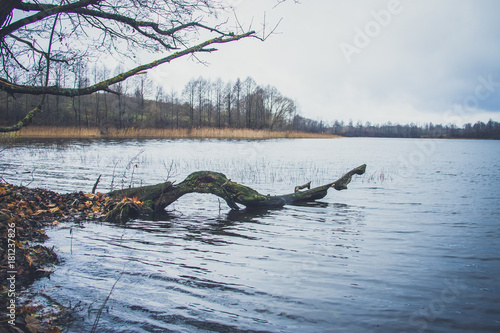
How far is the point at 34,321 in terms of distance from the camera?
119 inches

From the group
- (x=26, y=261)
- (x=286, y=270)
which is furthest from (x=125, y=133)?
(x=286, y=270)

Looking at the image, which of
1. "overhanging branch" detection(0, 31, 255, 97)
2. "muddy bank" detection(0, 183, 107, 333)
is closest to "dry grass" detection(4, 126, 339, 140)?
"muddy bank" detection(0, 183, 107, 333)

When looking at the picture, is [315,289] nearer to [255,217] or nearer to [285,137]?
[255,217]

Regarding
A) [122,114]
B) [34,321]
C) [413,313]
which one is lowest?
[413,313]

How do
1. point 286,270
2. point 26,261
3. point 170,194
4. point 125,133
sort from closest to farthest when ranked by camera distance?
point 26,261
point 286,270
point 170,194
point 125,133

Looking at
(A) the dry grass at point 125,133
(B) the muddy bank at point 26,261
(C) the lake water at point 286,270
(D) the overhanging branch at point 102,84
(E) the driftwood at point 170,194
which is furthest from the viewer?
(A) the dry grass at point 125,133

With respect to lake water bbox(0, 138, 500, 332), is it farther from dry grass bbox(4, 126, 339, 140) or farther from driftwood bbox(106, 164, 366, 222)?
dry grass bbox(4, 126, 339, 140)

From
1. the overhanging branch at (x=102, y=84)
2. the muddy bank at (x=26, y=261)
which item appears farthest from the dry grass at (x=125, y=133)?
the overhanging branch at (x=102, y=84)

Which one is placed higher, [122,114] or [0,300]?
[122,114]

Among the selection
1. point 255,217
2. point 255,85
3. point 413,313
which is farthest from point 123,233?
point 255,85

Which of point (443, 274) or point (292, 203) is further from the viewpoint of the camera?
point (292, 203)

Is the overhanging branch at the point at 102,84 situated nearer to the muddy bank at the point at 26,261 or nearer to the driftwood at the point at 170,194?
the muddy bank at the point at 26,261

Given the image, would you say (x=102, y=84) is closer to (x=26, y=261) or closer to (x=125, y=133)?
(x=26, y=261)

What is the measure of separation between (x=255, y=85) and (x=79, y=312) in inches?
3403
